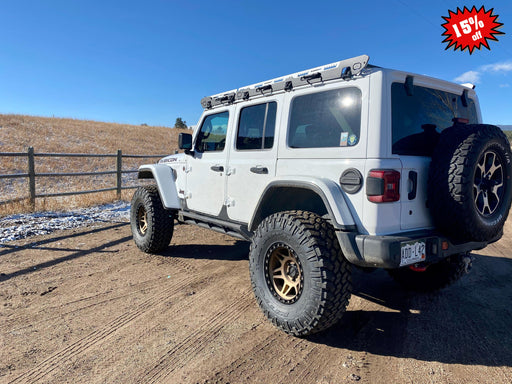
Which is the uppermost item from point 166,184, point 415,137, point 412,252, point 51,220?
point 415,137

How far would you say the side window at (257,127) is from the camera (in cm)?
333

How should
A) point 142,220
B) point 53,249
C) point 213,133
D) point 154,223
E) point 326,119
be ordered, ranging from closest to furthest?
1. point 326,119
2. point 213,133
3. point 154,223
4. point 53,249
5. point 142,220

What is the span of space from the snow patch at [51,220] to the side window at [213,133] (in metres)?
3.60

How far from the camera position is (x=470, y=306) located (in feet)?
11.0

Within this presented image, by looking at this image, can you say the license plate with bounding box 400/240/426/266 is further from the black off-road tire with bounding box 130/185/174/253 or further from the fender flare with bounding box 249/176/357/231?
the black off-road tire with bounding box 130/185/174/253

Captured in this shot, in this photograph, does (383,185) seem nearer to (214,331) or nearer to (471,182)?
(471,182)

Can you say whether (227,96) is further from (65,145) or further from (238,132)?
(65,145)

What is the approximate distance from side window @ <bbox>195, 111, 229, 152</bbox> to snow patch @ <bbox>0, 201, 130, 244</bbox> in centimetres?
360

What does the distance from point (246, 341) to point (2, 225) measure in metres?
5.80

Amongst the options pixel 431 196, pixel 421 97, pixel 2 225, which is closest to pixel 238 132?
pixel 421 97

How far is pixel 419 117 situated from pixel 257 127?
4.94ft

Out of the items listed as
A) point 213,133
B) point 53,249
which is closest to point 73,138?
point 53,249

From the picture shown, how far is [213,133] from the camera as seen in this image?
4242mm

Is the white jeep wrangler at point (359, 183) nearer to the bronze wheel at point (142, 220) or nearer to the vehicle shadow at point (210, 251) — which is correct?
the vehicle shadow at point (210, 251)
